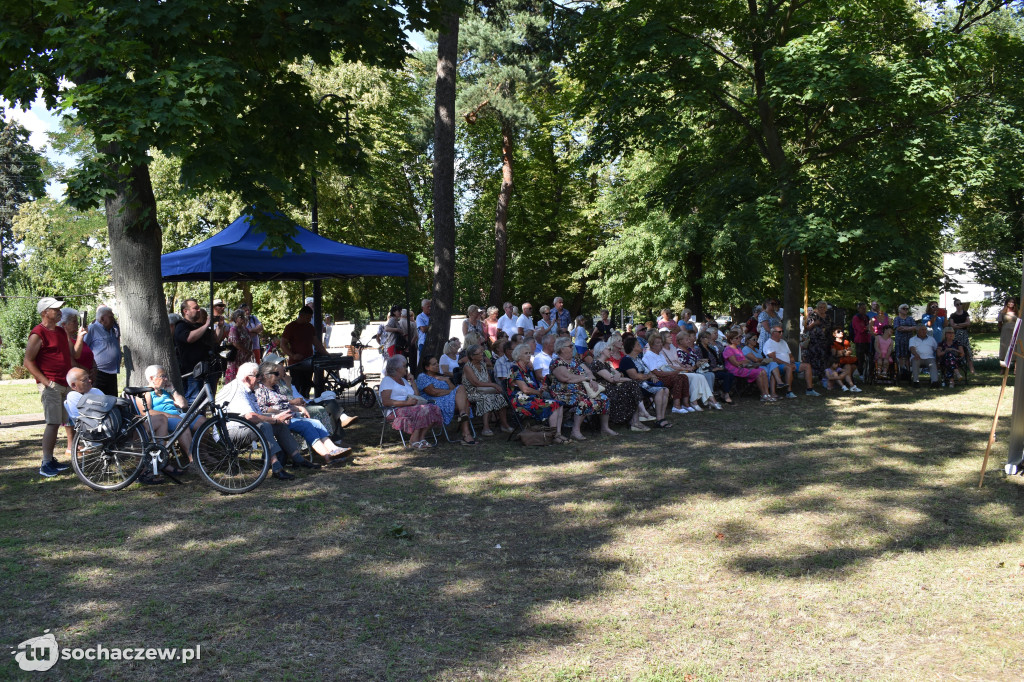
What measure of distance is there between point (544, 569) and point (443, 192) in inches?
335

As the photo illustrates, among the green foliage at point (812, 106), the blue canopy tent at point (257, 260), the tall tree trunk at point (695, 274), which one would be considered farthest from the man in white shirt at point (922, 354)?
the tall tree trunk at point (695, 274)

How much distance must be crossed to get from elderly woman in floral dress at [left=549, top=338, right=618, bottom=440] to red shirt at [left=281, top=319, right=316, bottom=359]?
380 centimetres

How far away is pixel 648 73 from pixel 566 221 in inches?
863

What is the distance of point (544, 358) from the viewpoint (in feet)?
34.8

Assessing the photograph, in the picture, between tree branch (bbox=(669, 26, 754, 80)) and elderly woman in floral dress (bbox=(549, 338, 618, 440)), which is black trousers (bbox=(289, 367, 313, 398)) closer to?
elderly woman in floral dress (bbox=(549, 338, 618, 440))

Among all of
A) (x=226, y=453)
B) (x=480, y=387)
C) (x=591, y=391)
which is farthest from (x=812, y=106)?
(x=226, y=453)

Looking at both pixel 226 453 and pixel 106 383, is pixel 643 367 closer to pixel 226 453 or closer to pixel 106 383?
pixel 226 453

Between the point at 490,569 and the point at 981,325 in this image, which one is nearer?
the point at 490,569

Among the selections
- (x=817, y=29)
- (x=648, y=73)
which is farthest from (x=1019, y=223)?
(x=648, y=73)

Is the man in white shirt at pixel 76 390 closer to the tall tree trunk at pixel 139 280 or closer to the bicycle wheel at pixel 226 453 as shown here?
the tall tree trunk at pixel 139 280

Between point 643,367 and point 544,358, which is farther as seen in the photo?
point 643,367

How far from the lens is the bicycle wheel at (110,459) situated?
751cm

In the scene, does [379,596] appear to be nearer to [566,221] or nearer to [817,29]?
[817,29]

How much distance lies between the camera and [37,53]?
798 cm
